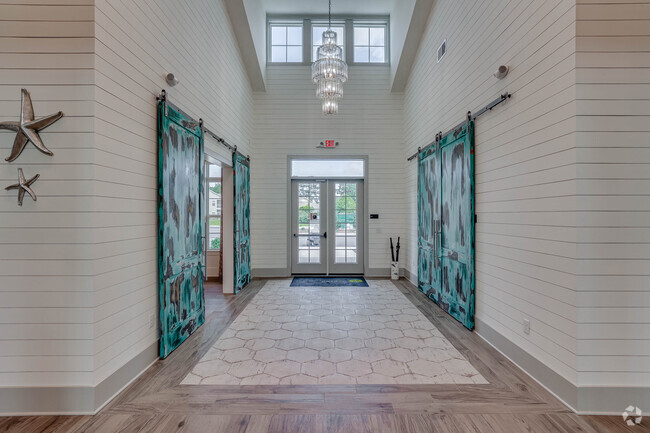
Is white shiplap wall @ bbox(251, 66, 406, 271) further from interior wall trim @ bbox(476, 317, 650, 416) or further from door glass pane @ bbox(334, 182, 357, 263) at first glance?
interior wall trim @ bbox(476, 317, 650, 416)

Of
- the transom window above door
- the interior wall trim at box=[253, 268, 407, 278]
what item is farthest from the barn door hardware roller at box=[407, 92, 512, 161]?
the interior wall trim at box=[253, 268, 407, 278]

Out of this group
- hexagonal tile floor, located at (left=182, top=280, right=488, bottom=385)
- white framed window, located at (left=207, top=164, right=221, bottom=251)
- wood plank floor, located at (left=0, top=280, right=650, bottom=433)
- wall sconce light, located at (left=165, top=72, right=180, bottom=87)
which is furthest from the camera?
white framed window, located at (left=207, top=164, right=221, bottom=251)

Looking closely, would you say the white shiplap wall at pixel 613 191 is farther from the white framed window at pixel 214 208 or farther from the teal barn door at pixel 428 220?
the white framed window at pixel 214 208

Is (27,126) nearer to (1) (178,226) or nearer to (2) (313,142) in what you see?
(1) (178,226)

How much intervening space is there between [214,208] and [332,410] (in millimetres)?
5193

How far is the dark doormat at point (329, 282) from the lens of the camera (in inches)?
232

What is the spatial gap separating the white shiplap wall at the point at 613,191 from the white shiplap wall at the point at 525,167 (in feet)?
0.23

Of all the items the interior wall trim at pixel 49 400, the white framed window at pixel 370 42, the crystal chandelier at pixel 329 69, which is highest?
the white framed window at pixel 370 42

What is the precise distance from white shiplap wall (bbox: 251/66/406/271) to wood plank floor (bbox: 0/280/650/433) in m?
4.02

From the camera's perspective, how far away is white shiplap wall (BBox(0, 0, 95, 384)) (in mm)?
2066

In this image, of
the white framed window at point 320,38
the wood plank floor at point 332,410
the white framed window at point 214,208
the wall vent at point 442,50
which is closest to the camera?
the wood plank floor at point 332,410

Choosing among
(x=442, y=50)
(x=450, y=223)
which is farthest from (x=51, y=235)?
(x=442, y=50)

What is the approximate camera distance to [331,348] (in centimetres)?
312

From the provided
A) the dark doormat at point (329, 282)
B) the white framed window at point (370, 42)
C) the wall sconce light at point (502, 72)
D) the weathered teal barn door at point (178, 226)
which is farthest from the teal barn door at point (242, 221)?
the wall sconce light at point (502, 72)
